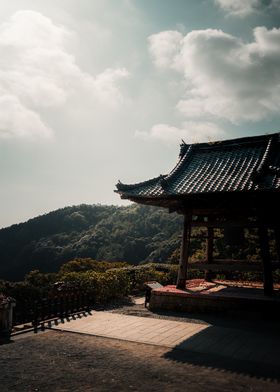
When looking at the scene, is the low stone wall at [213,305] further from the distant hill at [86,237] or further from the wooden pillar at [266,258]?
the distant hill at [86,237]

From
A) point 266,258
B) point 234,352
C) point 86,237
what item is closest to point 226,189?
point 266,258

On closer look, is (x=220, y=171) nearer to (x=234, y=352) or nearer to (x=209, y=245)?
(x=209, y=245)

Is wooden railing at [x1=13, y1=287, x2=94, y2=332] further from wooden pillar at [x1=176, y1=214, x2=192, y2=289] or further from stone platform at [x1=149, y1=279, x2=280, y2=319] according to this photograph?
wooden pillar at [x1=176, y1=214, x2=192, y2=289]

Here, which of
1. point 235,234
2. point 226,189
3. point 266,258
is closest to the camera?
point 226,189

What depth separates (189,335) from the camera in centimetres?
923

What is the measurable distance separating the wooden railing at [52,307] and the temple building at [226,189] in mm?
3724

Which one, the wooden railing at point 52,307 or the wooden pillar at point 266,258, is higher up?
the wooden pillar at point 266,258

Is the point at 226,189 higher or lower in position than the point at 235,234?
higher

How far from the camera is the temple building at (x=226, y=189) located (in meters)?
11.4

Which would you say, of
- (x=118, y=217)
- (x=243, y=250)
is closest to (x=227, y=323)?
(x=243, y=250)

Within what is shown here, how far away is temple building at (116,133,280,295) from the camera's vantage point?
11.4 metres

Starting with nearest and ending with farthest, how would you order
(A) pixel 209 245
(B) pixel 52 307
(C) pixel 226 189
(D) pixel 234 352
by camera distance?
(D) pixel 234 352 → (B) pixel 52 307 → (C) pixel 226 189 → (A) pixel 209 245

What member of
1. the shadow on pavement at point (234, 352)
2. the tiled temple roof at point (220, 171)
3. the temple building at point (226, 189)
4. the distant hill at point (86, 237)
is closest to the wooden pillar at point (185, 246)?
the temple building at point (226, 189)

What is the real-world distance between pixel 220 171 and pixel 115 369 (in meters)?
8.43
